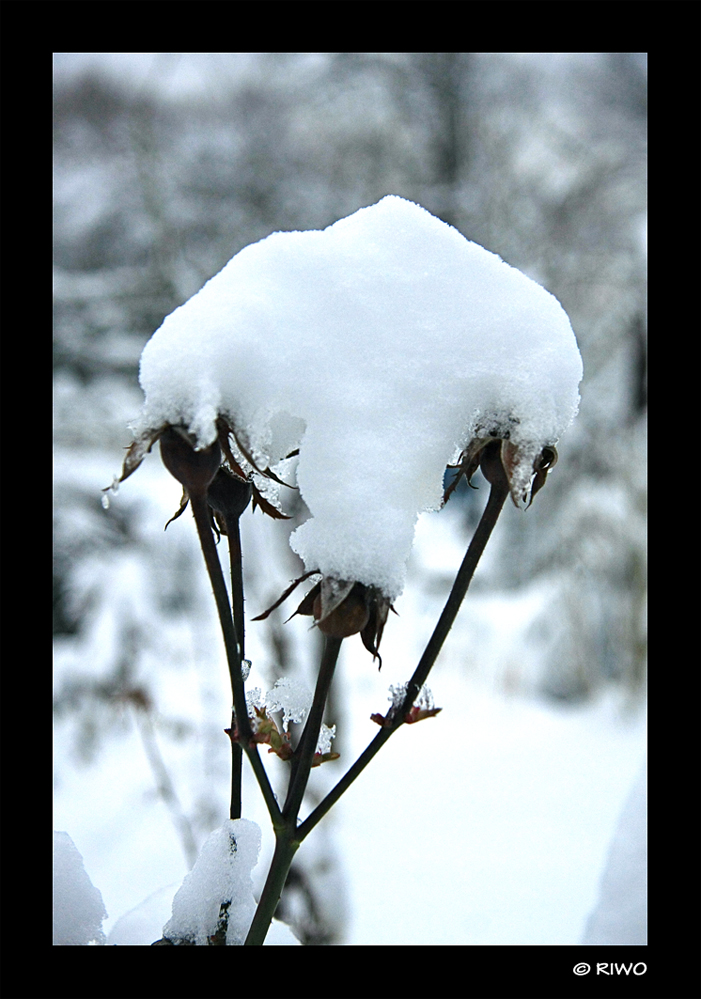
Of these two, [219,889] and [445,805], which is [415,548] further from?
[219,889]

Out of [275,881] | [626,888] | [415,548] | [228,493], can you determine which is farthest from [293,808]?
[415,548]

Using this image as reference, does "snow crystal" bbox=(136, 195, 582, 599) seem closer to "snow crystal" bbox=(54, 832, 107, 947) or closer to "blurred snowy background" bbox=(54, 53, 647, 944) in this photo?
"snow crystal" bbox=(54, 832, 107, 947)

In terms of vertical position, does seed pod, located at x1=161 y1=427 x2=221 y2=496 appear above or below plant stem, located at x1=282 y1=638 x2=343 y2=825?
above

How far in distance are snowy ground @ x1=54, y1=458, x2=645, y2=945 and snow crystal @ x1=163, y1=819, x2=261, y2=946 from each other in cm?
55

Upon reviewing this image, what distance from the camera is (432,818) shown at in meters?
1.83

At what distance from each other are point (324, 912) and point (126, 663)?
3.31ft

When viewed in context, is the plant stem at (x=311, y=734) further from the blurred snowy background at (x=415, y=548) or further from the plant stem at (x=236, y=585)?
the blurred snowy background at (x=415, y=548)

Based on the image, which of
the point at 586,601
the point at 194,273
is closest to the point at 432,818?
the point at 586,601

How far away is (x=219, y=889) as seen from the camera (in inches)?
16.7

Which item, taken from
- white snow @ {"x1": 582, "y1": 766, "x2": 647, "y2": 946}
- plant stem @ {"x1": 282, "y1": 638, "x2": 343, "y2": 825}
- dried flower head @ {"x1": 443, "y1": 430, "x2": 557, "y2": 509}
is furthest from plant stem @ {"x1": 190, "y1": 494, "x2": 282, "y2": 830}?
white snow @ {"x1": 582, "y1": 766, "x2": 647, "y2": 946}

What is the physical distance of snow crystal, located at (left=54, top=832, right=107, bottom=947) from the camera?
1.47ft

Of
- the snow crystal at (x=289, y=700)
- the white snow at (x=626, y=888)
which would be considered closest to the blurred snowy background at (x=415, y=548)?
the white snow at (x=626, y=888)

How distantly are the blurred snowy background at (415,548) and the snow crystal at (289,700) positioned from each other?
1128mm
